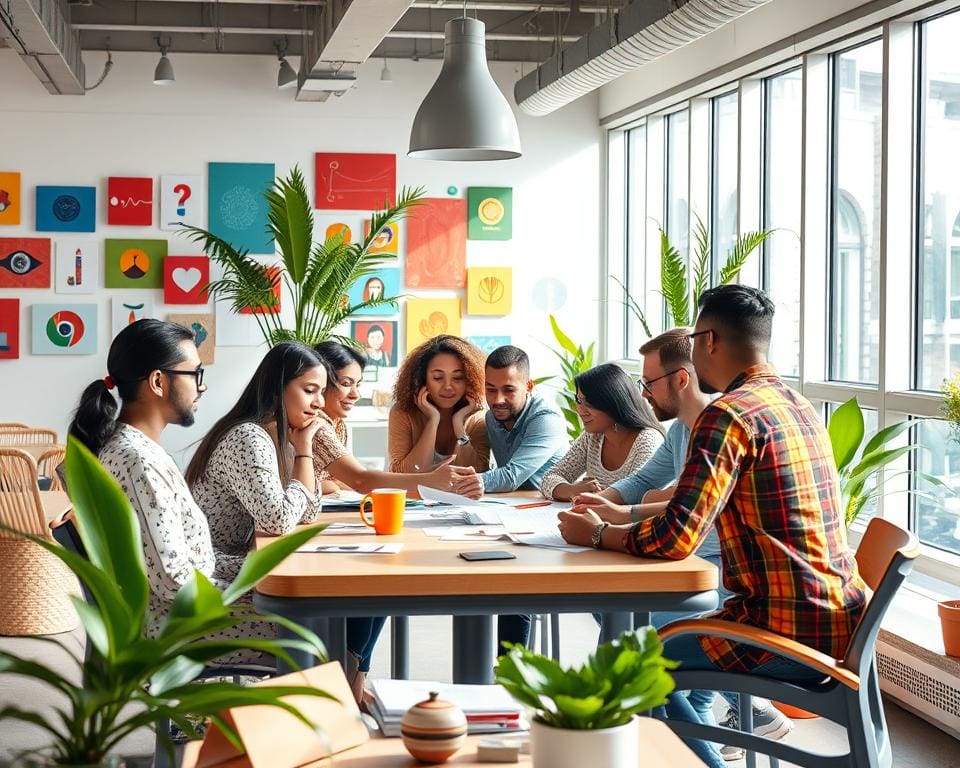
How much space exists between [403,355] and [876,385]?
373cm

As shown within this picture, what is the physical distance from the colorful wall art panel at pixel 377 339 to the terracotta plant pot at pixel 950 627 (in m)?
4.73

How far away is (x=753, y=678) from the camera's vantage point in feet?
8.21

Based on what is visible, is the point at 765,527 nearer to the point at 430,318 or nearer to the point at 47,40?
the point at 47,40

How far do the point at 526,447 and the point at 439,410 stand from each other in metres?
0.56

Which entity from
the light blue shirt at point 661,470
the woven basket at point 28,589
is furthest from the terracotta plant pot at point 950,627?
the woven basket at point 28,589

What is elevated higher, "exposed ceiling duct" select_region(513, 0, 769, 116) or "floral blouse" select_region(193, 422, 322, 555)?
"exposed ceiling duct" select_region(513, 0, 769, 116)

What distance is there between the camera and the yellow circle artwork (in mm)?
8195

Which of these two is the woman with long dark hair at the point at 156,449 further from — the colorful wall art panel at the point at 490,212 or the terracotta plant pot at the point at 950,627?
the colorful wall art panel at the point at 490,212

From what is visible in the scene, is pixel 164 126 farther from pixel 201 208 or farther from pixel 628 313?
pixel 628 313

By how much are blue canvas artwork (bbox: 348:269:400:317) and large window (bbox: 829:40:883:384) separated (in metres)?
3.32

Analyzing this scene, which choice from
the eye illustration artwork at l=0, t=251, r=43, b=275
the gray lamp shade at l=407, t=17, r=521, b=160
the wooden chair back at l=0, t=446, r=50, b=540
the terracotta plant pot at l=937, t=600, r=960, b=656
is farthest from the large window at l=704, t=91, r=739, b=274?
the eye illustration artwork at l=0, t=251, r=43, b=275

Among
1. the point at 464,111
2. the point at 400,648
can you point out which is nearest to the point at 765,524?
the point at 400,648

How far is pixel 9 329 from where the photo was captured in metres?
7.72

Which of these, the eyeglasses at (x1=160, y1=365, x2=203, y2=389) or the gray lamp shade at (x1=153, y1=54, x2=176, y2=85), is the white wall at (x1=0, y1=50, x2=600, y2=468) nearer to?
the gray lamp shade at (x1=153, y1=54, x2=176, y2=85)
